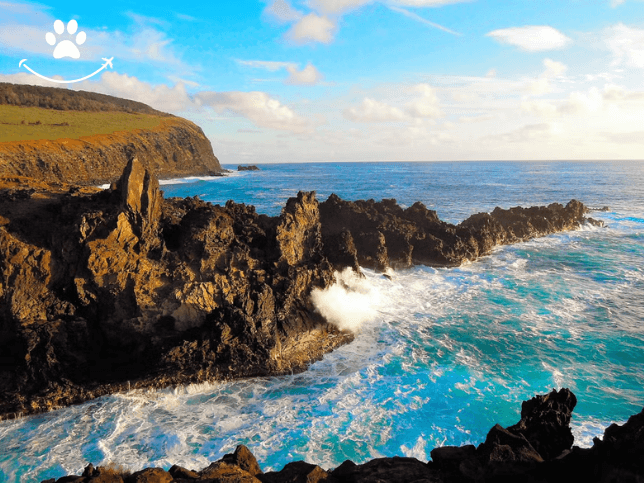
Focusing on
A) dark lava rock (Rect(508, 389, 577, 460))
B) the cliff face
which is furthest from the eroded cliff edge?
dark lava rock (Rect(508, 389, 577, 460))

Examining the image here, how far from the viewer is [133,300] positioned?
1409 centimetres

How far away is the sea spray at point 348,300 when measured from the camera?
17531 mm

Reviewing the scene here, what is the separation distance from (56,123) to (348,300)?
323 feet

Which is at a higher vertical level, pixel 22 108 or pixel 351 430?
pixel 22 108

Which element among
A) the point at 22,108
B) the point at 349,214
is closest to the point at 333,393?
the point at 349,214

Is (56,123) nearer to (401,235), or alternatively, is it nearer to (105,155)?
(105,155)

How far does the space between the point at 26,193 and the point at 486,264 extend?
26.6 metres

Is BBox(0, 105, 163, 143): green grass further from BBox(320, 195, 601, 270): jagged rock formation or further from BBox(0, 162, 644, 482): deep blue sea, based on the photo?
BBox(0, 162, 644, 482): deep blue sea

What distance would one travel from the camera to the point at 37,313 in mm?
13602

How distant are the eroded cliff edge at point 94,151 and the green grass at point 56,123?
280cm

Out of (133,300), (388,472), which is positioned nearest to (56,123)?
(133,300)

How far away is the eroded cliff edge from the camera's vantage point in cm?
6806

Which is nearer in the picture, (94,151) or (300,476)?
(300,476)

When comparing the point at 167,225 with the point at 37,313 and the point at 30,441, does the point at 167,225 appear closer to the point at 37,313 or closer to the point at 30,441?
the point at 37,313
